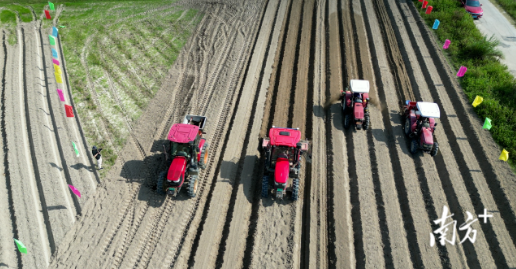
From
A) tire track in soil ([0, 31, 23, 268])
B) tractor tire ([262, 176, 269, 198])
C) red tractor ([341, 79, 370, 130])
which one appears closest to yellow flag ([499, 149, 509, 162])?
red tractor ([341, 79, 370, 130])

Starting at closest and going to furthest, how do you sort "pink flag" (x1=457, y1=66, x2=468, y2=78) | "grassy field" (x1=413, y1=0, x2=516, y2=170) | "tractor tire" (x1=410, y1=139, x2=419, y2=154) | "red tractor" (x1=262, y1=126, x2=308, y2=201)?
"red tractor" (x1=262, y1=126, x2=308, y2=201) → "tractor tire" (x1=410, y1=139, x2=419, y2=154) → "grassy field" (x1=413, y1=0, x2=516, y2=170) → "pink flag" (x1=457, y1=66, x2=468, y2=78)

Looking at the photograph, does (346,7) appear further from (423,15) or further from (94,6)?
(94,6)

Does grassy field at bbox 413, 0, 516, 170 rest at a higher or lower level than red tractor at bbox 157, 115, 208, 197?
lower

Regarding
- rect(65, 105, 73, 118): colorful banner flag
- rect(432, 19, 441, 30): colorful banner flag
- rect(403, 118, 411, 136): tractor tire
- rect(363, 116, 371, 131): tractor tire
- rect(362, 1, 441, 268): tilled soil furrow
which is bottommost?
rect(362, 1, 441, 268): tilled soil furrow

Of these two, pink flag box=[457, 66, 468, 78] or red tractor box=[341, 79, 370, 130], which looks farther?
pink flag box=[457, 66, 468, 78]

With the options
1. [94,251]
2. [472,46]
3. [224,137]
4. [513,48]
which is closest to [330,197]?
[224,137]

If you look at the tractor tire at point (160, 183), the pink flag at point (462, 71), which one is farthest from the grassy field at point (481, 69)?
the tractor tire at point (160, 183)

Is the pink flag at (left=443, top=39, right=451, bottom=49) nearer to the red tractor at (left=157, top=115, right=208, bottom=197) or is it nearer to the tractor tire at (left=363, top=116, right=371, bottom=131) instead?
the tractor tire at (left=363, top=116, right=371, bottom=131)
